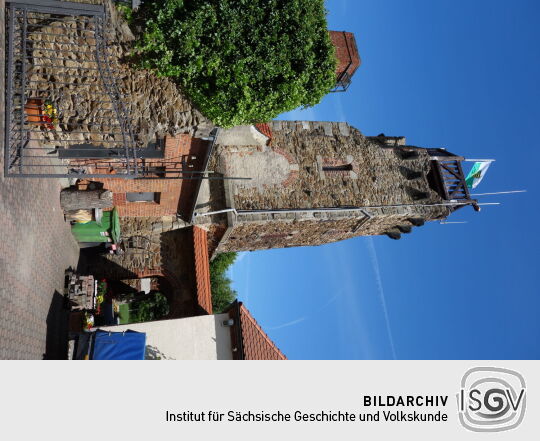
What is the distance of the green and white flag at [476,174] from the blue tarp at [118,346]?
13.9 meters

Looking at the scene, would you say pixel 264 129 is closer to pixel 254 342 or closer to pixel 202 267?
pixel 202 267

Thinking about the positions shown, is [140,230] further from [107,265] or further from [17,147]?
[17,147]

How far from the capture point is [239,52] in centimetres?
1005

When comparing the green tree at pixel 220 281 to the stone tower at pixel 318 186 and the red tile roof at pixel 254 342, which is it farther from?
the red tile roof at pixel 254 342

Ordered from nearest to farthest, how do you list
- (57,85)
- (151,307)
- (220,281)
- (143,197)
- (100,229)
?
(57,85), (100,229), (143,197), (151,307), (220,281)

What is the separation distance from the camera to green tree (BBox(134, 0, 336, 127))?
9617 millimetres

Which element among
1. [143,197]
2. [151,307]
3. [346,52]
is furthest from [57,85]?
[151,307]

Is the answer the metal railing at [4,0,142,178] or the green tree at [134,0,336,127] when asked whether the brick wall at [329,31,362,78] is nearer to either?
the green tree at [134,0,336,127]

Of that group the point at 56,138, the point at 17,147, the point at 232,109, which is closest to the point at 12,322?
the point at 17,147

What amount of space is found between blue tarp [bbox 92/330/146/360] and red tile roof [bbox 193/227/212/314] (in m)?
Answer: 3.51

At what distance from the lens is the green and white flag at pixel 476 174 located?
1761 cm

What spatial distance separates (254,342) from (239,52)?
8903 mm

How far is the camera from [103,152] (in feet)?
38.8

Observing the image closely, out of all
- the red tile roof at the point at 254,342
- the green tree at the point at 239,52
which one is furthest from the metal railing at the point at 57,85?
the red tile roof at the point at 254,342
